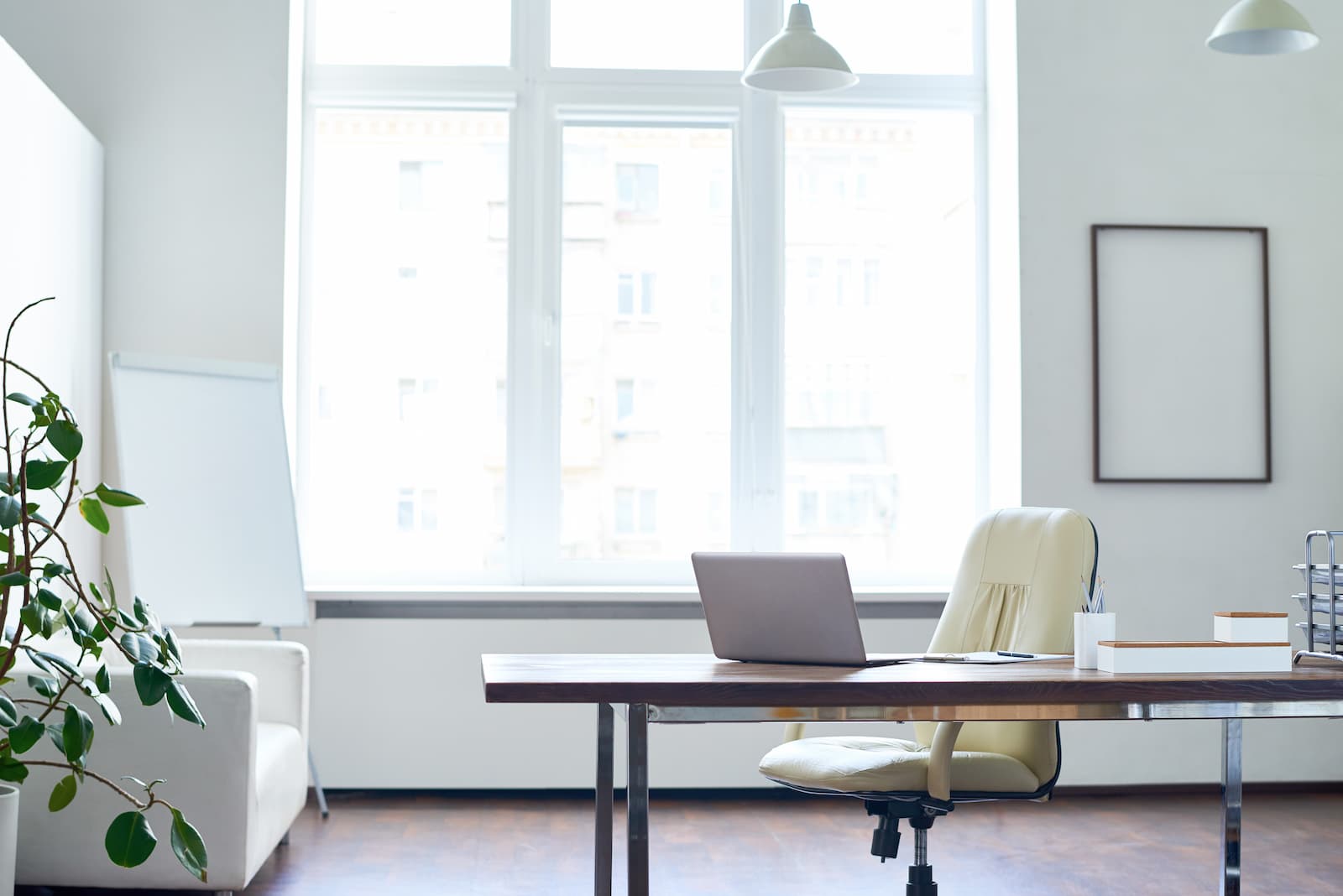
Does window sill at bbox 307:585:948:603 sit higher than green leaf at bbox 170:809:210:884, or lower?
higher

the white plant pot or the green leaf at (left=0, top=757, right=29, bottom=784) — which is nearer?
the green leaf at (left=0, top=757, right=29, bottom=784)

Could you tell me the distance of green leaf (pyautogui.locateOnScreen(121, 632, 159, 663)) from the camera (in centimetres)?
222

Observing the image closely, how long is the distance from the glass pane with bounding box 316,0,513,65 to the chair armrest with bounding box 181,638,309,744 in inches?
87.5

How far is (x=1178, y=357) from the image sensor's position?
452cm

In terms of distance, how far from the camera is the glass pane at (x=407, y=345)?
4.62 metres

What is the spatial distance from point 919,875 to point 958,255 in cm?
293

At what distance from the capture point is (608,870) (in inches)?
91.8

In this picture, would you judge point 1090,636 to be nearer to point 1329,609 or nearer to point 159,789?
point 1329,609

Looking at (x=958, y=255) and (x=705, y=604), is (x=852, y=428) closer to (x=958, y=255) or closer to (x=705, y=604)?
(x=958, y=255)

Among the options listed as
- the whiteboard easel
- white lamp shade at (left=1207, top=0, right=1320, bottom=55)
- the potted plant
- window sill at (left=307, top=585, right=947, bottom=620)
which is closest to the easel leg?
the whiteboard easel

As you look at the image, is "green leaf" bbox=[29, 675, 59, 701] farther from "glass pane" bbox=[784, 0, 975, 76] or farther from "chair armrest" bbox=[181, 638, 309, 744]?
"glass pane" bbox=[784, 0, 975, 76]

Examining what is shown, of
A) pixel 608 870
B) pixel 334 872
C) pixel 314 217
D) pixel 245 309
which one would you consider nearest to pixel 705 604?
pixel 608 870

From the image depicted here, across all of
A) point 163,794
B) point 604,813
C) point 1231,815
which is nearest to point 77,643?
point 163,794

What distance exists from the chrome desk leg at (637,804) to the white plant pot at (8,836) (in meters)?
1.42
